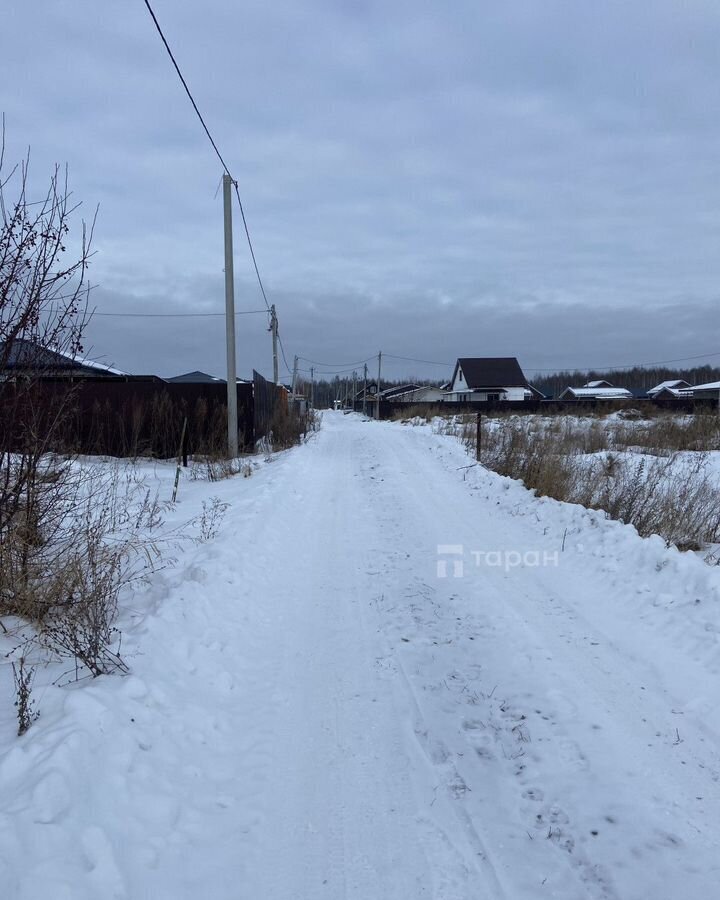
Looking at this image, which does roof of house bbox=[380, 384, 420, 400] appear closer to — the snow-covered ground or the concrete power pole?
the concrete power pole

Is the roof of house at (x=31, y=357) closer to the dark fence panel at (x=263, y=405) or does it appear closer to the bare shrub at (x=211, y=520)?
the bare shrub at (x=211, y=520)

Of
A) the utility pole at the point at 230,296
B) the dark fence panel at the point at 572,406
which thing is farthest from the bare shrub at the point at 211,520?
the dark fence panel at the point at 572,406

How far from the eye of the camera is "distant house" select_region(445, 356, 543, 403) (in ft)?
198

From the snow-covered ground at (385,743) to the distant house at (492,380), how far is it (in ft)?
183

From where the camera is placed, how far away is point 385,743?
3.04 m

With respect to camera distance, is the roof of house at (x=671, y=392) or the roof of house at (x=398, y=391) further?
the roof of house at (x=398, y=391)

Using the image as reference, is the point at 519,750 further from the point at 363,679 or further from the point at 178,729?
the point at 178,729

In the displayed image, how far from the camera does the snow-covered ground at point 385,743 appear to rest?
7.16ft

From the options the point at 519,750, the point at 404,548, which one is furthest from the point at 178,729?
the point at 404,548

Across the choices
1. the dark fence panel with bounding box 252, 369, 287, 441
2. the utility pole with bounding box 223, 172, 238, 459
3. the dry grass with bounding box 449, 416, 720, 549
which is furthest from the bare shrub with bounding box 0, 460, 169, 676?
the dark fence panel with bounding box 252, 369, 287, 441

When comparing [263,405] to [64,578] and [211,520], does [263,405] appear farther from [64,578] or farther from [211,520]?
[64,578]

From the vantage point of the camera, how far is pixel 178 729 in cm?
298

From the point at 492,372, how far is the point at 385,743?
61.4 metres

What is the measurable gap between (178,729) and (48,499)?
2.74 meters
